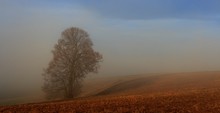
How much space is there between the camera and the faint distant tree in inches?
1781

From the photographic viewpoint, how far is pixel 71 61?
45.7m

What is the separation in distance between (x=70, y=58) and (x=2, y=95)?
34.6 meters

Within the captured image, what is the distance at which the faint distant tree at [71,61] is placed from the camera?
1781 inches

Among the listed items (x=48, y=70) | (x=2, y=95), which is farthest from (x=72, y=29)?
(x=2, y=95)

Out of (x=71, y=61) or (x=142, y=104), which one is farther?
(x=71, y=61)

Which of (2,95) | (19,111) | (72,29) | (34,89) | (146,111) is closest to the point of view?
Result: (146,111)

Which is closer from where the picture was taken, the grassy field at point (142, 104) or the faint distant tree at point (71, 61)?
the grassy field at point (142, 104)

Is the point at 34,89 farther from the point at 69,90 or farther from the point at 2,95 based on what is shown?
the point at 69,90

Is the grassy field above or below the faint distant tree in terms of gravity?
below

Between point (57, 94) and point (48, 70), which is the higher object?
point (48, 70)

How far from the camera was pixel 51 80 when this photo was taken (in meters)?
46.3

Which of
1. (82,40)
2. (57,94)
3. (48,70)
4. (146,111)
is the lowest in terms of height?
(146,111)

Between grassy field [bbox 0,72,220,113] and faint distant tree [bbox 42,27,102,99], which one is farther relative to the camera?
faint distant tree [bbox 42,27,102,99]

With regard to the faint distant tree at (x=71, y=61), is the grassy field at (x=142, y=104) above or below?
below
